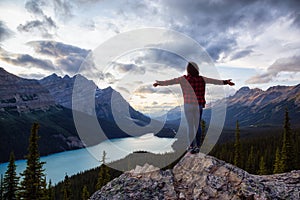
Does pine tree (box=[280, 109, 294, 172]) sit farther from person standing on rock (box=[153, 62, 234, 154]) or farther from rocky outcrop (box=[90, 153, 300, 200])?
person standing on rock (box=[153, 62, 234, 154])

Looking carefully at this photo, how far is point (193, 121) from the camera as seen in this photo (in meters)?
9.30

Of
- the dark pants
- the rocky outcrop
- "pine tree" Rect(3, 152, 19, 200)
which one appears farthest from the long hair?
"pine tree" Rect(3, 152, 19, 200)

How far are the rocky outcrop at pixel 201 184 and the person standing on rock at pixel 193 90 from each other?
1400 millimetres

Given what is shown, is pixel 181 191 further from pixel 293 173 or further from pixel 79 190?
pixel 79 190

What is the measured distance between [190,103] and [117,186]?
395 cm

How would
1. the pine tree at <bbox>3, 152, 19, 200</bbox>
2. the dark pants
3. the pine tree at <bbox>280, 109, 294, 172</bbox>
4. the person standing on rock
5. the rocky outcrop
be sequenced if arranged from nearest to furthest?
the rocky outcrop → the person standing on rock → the dark pants → the pine tree at <bbox>3, 152, 19, 200</bbox> → the pine tree at <bbox>280, 109, 294, 172</bbox>

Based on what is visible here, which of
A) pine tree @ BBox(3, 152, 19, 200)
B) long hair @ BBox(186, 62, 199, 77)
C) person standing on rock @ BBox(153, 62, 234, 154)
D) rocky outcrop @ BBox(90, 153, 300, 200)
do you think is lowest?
pine tree @ BBox(3, 152, 19, 200)

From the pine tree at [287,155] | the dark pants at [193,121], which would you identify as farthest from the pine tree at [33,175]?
the pine tree at [287,155]

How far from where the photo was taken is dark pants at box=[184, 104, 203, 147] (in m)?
9.16

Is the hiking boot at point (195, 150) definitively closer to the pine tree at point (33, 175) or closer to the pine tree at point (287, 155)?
the pine tree at point (33, 175)

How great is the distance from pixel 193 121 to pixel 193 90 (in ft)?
3.95

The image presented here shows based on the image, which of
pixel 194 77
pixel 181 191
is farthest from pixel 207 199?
pixel 194 77

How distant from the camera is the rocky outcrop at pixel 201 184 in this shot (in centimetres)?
698

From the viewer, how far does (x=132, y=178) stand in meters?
8.22
